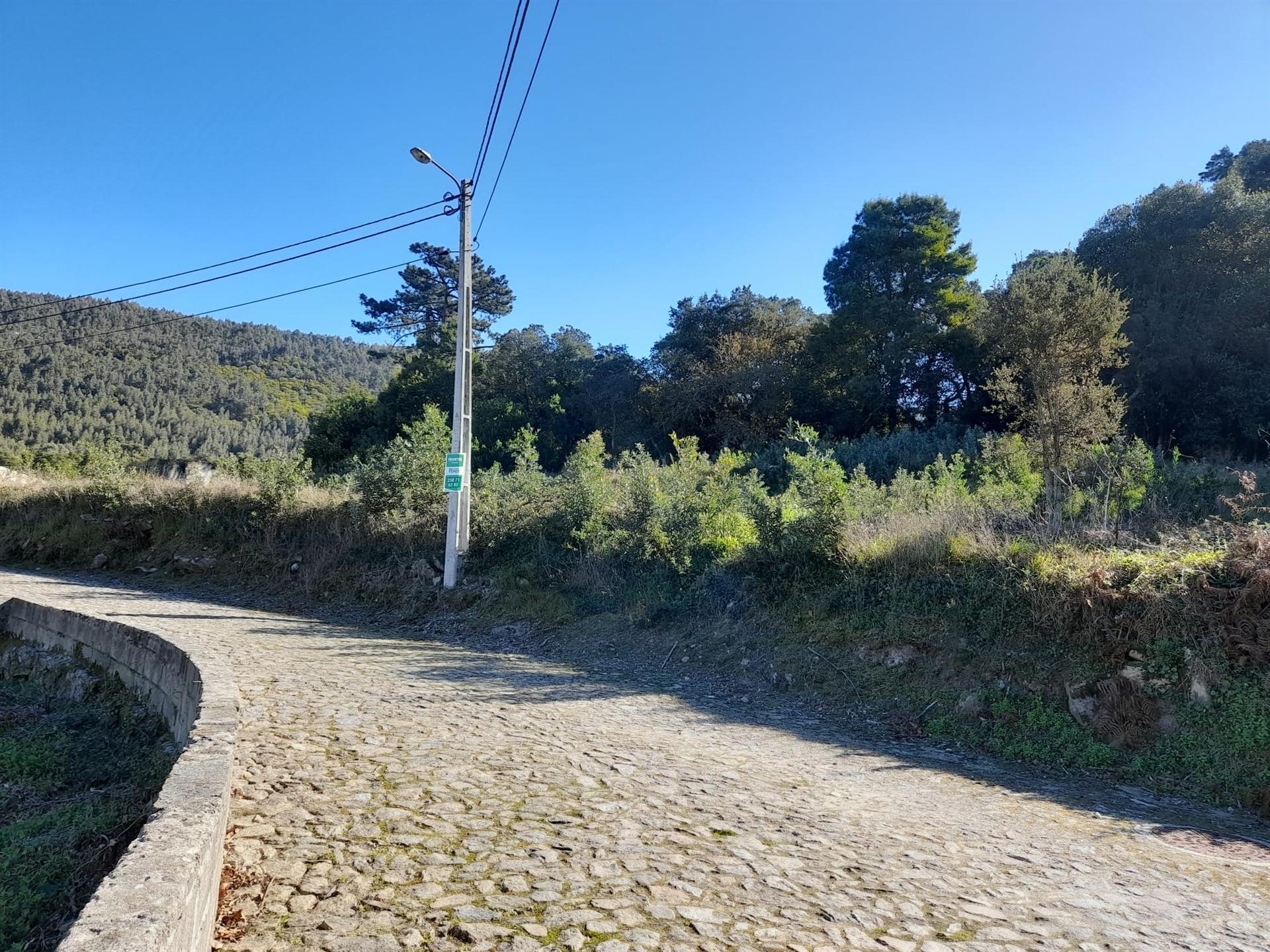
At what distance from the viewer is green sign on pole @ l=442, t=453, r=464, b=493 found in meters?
12.4

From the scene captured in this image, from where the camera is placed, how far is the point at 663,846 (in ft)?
12.0

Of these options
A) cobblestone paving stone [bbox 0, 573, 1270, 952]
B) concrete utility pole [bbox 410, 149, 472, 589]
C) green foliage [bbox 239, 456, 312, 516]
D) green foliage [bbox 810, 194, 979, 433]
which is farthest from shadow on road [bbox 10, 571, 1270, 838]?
green foliage [bbox 810, 194, 979, 433]

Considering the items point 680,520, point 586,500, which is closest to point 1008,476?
point 680,520

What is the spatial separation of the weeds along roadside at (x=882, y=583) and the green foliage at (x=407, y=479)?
5 centimetres

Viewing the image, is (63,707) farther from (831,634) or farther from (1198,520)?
(1198,520)

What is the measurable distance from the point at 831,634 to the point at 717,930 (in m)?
6.35

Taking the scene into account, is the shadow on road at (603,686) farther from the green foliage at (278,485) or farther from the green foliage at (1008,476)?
the green foliage at (1008,476)

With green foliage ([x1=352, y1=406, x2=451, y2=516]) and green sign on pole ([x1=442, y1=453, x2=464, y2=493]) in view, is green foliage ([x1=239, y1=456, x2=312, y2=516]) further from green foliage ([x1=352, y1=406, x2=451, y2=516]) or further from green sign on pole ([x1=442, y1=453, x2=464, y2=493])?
green sign on pole ([x1=442, y1=453, x2=464, y2=493])

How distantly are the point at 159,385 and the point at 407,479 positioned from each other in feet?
231

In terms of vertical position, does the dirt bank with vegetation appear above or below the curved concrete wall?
below

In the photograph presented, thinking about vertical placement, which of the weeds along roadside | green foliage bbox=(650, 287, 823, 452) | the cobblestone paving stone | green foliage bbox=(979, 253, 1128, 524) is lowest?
the cobblestone paving stone

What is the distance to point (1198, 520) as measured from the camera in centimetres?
1020

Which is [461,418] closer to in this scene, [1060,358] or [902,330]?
[1060,358]

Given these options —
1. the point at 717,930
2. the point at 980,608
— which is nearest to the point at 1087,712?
the point at 980,608
